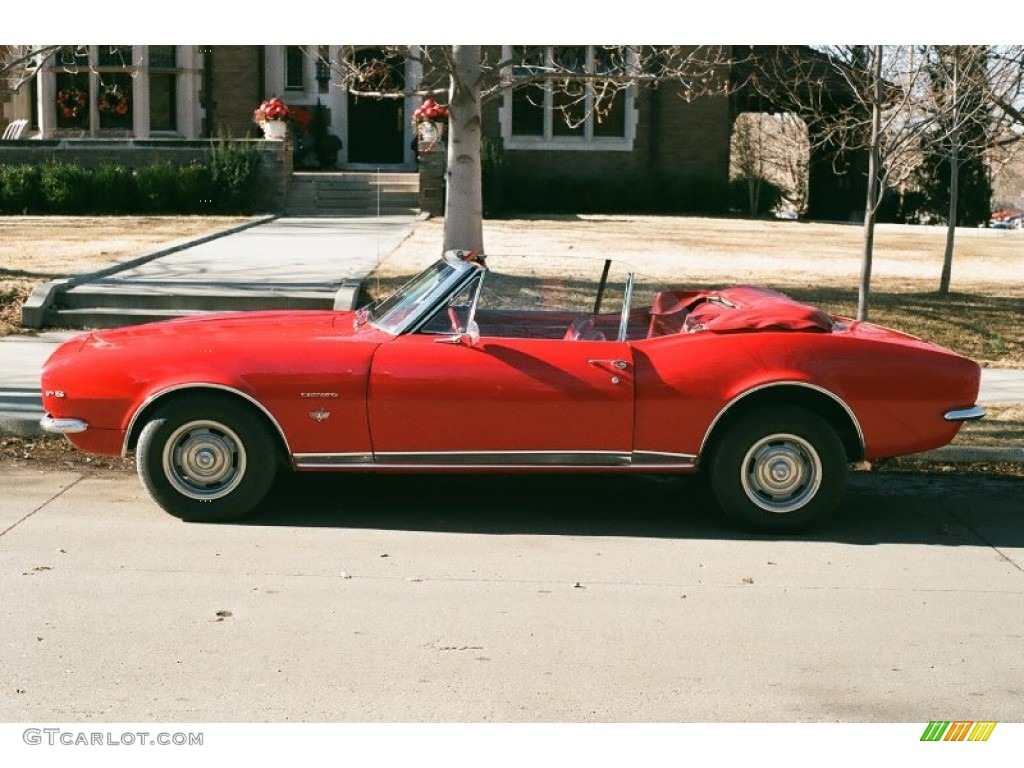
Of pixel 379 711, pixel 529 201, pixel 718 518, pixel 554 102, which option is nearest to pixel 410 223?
pixel 529 201

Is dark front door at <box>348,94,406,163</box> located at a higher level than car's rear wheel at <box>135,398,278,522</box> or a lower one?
higher

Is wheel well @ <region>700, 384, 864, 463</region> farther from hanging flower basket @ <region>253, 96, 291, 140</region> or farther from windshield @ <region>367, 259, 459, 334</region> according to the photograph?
hanging flower basket @ <region>253, 96, 291, 140</region>

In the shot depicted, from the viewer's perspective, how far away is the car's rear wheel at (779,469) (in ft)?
23.4

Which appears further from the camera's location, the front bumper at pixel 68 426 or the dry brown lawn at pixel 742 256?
the dry brown lawn at pixel 742 256

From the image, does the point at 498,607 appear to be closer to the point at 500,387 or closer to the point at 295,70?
the point at 500,387

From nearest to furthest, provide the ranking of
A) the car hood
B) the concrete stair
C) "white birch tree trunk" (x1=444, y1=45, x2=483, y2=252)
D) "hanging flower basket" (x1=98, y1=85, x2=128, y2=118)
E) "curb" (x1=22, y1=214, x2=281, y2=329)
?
the car hood
"curb" (x1=22, y1=214, x2=281, y2=329)
"white birch tree trunk" (x1=444, y1=45, x2=483, y2=252)
the concrete stair
"hanging flower basket" (x1=98, y1=85, x2=128, y2=118)

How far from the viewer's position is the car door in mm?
7062

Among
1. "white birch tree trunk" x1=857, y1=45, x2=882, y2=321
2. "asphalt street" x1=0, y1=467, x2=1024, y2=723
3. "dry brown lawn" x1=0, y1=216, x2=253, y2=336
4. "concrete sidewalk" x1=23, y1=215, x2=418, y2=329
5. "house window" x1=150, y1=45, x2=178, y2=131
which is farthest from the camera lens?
"house window" x1=150, y1=45, x2=178, y2=131

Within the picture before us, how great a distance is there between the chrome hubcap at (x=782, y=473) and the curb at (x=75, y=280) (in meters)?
8.47

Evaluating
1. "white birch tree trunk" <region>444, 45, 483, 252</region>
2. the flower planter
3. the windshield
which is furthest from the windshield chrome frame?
the flower planter

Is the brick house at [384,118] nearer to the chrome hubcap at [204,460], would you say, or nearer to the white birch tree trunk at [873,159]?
the white birch tree trunk at [873,159]

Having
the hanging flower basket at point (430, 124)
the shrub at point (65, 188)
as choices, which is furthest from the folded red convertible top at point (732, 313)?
the shrub at point (65, 188)

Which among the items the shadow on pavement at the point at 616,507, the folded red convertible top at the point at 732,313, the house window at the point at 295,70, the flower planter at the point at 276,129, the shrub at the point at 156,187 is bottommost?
the shadow on pavement at the point at 616,507

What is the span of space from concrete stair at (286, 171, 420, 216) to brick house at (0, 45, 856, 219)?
285 cm
